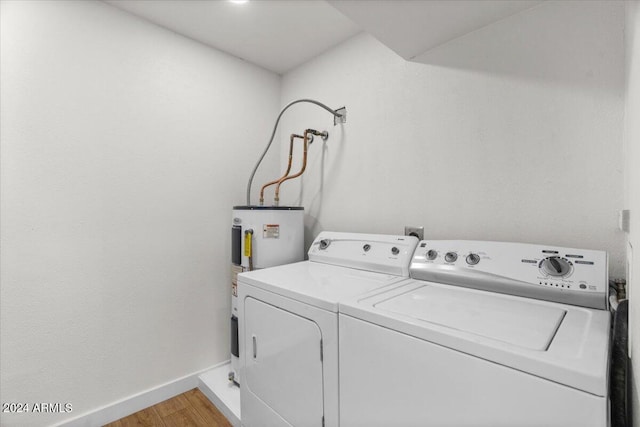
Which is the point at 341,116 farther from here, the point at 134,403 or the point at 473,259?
the point at 134,403

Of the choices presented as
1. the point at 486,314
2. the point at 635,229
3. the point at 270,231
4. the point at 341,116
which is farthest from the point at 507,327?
the point at 341,116

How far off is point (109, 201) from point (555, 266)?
2.19 meters

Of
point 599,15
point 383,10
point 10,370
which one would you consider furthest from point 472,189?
point 10,370

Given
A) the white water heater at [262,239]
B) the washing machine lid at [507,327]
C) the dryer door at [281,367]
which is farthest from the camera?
the white water heater at [262,239]

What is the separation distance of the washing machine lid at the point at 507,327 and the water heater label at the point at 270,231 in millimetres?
939

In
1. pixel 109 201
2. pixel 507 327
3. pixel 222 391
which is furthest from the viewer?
pixel 222 391

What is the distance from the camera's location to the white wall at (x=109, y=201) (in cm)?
141

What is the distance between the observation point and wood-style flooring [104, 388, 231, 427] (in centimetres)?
165

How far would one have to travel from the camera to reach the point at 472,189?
1401mm

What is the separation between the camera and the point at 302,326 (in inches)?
42.6

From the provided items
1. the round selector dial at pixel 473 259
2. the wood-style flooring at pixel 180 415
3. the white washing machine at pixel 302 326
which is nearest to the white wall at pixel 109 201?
the wood-style flooring at pixel 180 415

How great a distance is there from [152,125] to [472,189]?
1937 mm

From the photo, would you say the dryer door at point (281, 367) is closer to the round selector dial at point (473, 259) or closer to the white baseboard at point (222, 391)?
the white baseboard at point (222, 391)

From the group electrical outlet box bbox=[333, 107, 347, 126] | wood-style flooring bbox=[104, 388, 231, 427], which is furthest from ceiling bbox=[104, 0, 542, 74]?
wood-style flooring bbox=[104, 388, 231, 427]
